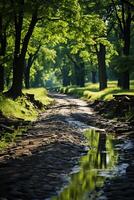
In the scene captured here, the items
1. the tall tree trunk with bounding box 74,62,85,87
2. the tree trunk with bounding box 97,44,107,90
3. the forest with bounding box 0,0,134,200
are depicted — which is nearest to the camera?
the forest with bounding box 0,0,134,200

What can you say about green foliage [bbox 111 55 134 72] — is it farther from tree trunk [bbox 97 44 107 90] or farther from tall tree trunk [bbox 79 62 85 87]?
tall tree trunk [bbox 79 62 85 87]

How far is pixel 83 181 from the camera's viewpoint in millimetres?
12203

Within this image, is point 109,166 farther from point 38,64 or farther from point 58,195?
point 38,64

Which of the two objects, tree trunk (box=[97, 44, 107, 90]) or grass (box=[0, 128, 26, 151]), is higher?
tree trunk (box=[97, 44, 107, 90])

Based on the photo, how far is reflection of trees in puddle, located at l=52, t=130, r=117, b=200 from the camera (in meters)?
11.0

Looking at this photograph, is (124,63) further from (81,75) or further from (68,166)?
(81,75)

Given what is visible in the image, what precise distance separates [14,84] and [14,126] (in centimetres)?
1389

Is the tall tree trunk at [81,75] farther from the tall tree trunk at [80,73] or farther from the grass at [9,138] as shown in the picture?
the grass at [9,138]

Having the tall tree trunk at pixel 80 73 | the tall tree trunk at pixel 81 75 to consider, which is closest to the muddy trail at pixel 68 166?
the tall tree trunk at pixel 81 75

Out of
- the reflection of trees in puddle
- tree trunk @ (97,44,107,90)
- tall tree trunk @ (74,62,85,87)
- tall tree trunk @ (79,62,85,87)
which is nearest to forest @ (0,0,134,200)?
the reflection of trees in puddle

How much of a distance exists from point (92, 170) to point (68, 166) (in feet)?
3.39

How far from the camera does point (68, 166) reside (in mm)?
14367

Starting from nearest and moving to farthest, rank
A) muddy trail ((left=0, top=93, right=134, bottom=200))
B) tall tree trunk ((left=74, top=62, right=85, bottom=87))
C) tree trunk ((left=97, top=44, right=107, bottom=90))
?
1. muddy trail ((left=0, top=93, right=134, bottom=200))
2. tree trunk ((left=97, top=44, right=107, bottom=90))
3. tall tree trunk ((left=74, top=62, right=85, bottom=87))

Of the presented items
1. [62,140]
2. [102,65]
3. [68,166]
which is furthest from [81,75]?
[68,166]
